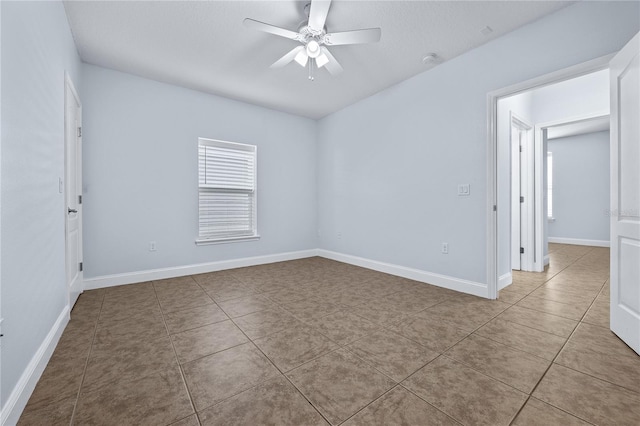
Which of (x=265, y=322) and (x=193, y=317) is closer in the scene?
(x=265, y=322)

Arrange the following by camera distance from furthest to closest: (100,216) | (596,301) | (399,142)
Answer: (399,142)
(100,216)
(596,301)

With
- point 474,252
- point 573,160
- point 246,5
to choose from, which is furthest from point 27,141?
point 573,160

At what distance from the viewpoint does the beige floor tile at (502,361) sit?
4.83ft

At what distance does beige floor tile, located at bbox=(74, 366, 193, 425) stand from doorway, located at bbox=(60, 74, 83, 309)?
1.48 metres

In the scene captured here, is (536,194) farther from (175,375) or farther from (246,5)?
(175,375)

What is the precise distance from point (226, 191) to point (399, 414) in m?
3.72

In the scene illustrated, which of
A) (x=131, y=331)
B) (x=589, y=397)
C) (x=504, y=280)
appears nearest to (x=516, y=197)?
(x=504, y=280)

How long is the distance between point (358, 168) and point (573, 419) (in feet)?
11.8

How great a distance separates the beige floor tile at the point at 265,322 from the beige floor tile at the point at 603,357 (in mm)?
1863

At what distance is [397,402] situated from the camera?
1.30 m

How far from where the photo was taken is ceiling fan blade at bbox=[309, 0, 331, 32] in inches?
75.5

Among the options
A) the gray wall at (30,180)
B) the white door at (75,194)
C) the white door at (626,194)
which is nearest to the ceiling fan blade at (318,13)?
the gray wall at (30,180)

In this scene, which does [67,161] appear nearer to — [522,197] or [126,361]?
[126,361]

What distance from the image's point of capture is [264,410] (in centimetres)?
125
